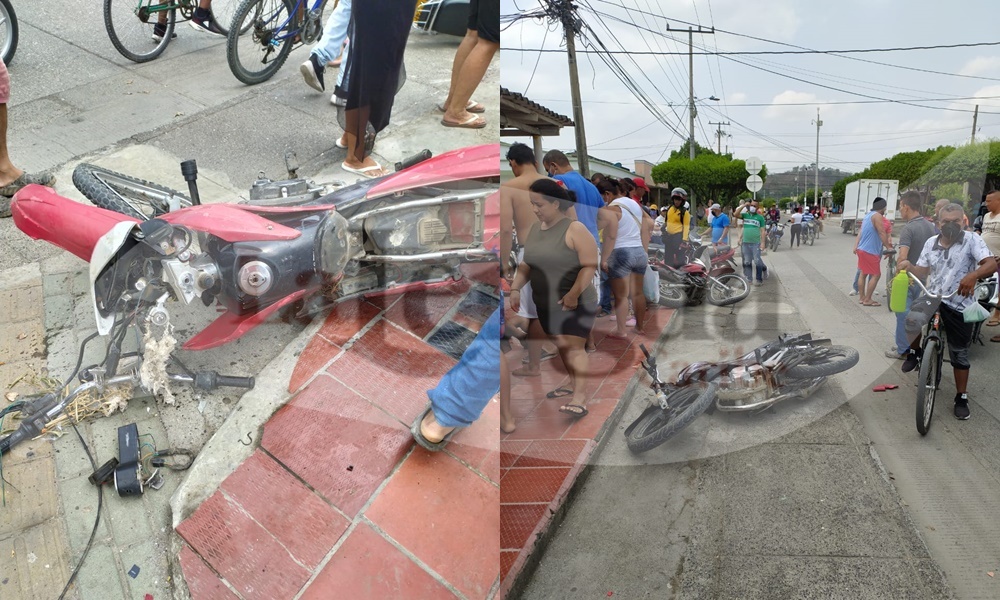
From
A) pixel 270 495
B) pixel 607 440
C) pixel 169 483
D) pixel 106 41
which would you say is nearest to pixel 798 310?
pixel 607 440

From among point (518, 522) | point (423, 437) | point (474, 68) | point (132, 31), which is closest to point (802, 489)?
point (518, 522)

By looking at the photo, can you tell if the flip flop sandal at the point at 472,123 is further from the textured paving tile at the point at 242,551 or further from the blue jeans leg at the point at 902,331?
the blue jeans leg at the point at 902,331

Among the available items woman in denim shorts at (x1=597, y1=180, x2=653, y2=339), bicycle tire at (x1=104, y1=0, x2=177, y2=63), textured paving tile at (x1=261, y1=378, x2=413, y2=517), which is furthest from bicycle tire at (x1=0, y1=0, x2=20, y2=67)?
woman in denim shorts at (x1=597, y1=180, x2=653, y2=339)

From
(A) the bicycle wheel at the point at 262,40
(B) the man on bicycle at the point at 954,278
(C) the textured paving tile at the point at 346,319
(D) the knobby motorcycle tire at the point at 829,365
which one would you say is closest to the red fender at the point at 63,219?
(C) the textured paving tile at the point at 346,319

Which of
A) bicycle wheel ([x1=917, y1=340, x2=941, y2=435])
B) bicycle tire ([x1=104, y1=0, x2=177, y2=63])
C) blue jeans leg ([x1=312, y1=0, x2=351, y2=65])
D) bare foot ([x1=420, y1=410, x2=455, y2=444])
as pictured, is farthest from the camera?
bicycle tire ([x1=104, y1=0, x2=177, y2=63])

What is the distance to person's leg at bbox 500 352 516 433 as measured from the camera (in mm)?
1026

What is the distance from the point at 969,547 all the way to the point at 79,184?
237 cm

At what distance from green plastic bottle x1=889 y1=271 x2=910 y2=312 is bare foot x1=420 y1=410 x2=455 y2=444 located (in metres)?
1.03

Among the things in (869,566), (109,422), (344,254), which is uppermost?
(344,254)

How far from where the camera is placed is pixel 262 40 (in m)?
3.16

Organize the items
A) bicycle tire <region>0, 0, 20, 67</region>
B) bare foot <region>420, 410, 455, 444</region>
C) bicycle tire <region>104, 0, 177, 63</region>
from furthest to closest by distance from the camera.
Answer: bicycle tire <region>104, 0, 177, 63</region>
bicycle tire <region>0, 0, 20, 67</region>
bare foot <region>420, 410, 455, 444</region>

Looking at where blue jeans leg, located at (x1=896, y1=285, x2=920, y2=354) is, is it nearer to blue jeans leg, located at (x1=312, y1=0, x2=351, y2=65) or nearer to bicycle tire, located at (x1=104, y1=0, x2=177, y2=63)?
blue jeans leg, located at (x1=312, y1=0, x2=351, y2=65)

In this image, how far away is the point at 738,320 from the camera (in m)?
0.94

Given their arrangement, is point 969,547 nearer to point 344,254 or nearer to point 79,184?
point 344,254
